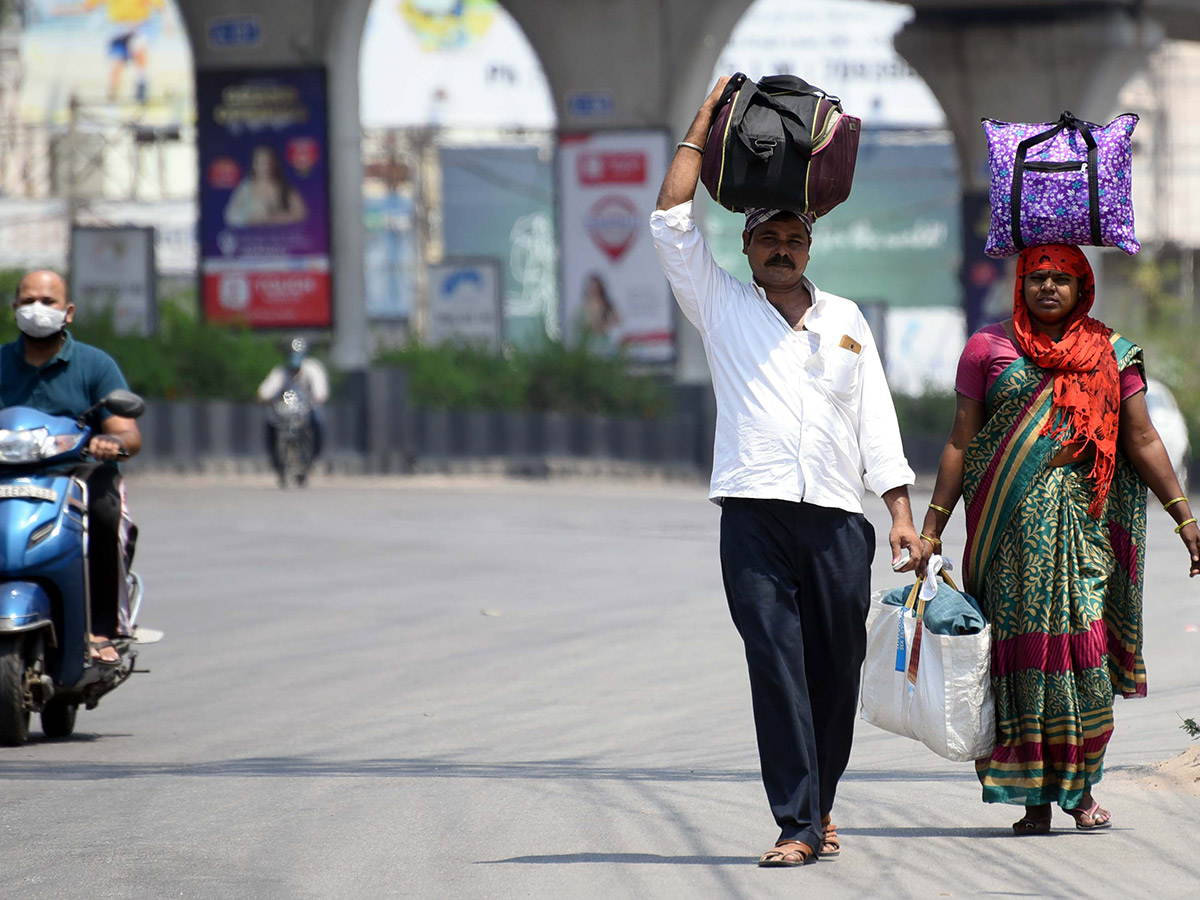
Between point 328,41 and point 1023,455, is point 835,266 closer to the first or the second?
point 328,41

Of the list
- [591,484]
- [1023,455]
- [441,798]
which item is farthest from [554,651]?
[591,484]

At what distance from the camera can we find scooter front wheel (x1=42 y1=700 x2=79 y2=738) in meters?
8.81

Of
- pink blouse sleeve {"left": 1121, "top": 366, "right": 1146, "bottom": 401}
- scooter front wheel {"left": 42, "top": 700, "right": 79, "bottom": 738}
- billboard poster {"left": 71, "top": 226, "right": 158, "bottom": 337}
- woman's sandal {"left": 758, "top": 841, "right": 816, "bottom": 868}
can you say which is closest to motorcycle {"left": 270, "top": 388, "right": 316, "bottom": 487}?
billboard poster {"left": 71, "top": 226, "right": 158, "bottom": 337}

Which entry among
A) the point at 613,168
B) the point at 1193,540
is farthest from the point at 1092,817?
the point at 613,168

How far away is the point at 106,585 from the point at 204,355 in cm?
1660

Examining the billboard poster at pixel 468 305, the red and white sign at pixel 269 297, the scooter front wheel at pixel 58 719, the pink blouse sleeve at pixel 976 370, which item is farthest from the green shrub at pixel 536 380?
the pink blouse sleeve at pixel 976 370

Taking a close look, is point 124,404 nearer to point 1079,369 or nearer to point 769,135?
point 769,135

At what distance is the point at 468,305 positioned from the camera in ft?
106

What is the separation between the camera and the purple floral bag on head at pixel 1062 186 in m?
6.24

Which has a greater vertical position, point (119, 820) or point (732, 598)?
point (732, 598)

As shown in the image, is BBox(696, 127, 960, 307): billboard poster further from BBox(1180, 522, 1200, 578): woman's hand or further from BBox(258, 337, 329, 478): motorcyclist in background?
BBox(1180, 522, 1200, 578): woman's hand

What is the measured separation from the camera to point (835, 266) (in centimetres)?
6950

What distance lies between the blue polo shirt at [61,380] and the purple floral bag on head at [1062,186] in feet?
12.7

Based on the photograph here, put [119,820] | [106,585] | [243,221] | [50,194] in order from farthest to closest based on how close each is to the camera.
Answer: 1. [50,194]
2. [243,221]
3. [106,585]
4. [119,820]
